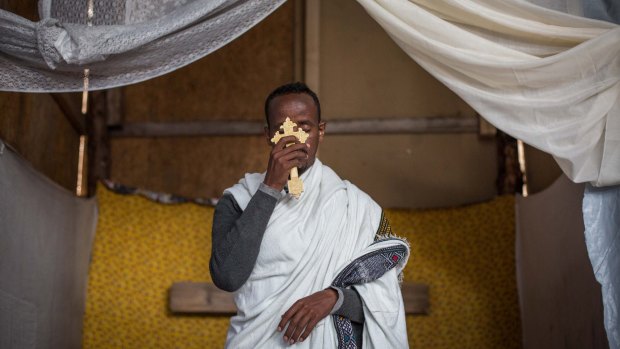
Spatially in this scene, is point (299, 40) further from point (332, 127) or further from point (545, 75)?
point (545, 75)

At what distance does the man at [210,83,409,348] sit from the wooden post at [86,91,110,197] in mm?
2971

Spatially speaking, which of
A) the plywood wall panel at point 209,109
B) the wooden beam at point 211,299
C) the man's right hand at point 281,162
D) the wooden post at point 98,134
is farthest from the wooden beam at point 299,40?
the man's right hand at point 281,162

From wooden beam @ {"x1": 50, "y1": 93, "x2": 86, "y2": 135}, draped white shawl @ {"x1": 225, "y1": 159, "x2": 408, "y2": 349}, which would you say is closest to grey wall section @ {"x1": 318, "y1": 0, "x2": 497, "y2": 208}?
wooden beam @ {"x1": 50, "y1": 93, "x2": 86, "y2": 135}

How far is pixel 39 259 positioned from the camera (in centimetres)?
348

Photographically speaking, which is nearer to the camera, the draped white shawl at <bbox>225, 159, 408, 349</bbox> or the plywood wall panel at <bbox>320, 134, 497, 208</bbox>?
the draped white shawl at <bbox>225, 159, 408, 349</bbox>

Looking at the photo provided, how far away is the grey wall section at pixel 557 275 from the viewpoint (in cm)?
329

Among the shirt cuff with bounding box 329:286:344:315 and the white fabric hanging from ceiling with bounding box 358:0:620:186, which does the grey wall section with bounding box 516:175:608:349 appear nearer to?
the white fabric hanging from ceiling with bounding box 358:0:620:186

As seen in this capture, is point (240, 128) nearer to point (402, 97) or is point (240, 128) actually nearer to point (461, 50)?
point (402, 97)

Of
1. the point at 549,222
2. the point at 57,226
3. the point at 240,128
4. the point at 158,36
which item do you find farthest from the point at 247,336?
the point at 240,128

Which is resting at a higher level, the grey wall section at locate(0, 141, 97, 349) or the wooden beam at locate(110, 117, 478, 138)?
the wooden beam at locate(110, 117, 478, 138)

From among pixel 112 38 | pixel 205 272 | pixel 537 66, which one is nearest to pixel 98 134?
pixel 205 272

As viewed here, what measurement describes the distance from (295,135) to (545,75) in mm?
828

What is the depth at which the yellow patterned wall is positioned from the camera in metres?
4.36

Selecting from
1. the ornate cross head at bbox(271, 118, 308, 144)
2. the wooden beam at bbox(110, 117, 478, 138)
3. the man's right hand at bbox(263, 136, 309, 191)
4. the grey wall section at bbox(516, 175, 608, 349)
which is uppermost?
the wooden beam at bbox(110, 117, 478, 138)
